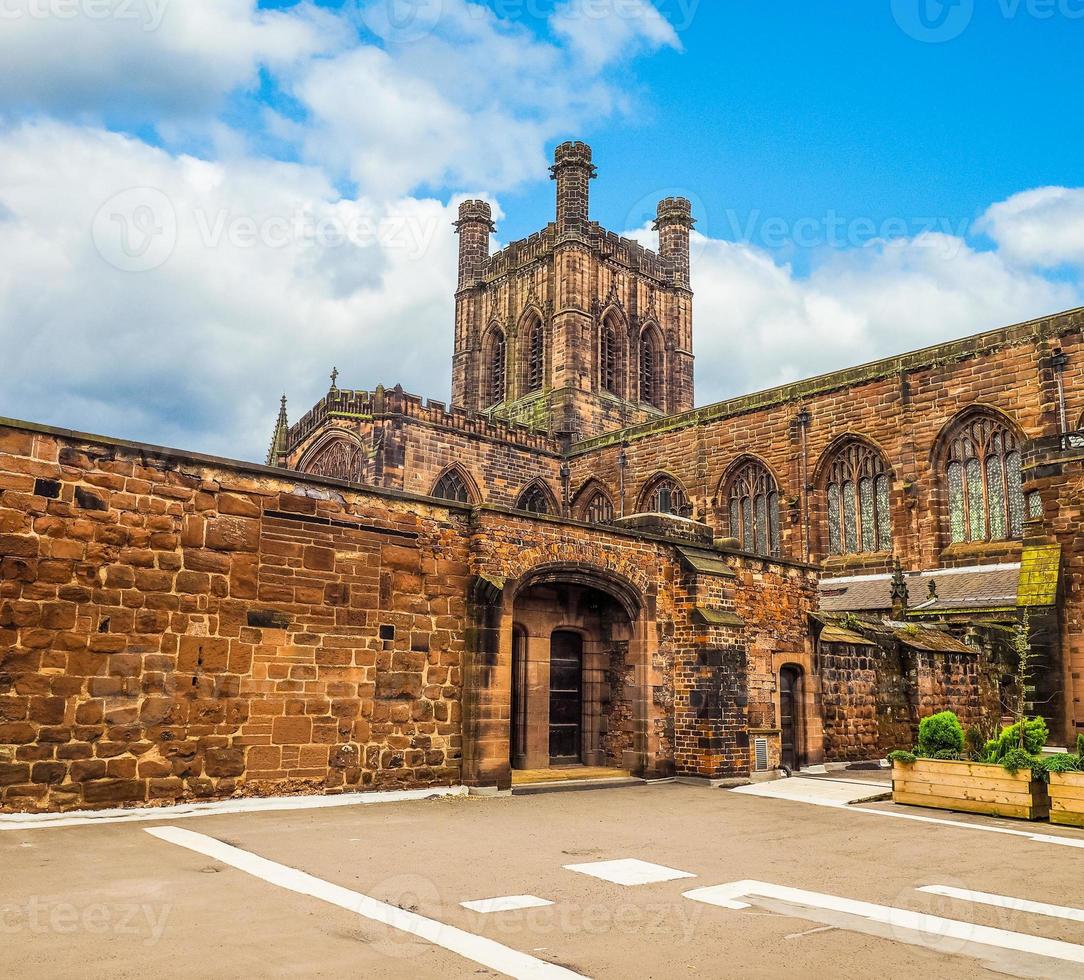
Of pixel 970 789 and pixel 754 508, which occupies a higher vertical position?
pixel 754 508

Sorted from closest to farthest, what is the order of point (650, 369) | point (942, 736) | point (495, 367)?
point (942, 736) < point (650, 369) < point (495, 367)

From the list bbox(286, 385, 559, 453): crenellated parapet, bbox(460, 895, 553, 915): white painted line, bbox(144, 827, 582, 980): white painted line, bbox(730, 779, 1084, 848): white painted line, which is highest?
bbox(286, 385, 559, 453): crenellated parapet

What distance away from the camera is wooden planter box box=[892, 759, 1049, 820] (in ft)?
38.2

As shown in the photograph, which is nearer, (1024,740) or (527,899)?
(527,899)

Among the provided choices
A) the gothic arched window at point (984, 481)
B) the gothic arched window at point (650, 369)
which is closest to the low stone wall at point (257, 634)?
the gothic arched window at point (984, 481)

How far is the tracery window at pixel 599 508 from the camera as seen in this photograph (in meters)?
35.2

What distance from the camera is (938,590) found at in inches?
955

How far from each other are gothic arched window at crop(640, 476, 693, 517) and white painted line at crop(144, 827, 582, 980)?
83.8 ft

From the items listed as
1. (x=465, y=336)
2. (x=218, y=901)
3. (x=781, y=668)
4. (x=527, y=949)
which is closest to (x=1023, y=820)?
(x=781, y=668)

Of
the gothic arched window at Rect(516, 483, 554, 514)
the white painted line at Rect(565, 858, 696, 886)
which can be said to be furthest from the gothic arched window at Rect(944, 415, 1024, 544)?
the white painted line at Rect(565, 858, 696, 886)

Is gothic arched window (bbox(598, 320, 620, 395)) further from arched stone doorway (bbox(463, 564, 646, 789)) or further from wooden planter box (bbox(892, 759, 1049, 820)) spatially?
wooden planter box (bbox(892, 759, 1049, 820))

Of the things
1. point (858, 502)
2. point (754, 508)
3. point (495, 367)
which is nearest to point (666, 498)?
point (754, 508)

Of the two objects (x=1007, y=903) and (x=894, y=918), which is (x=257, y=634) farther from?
(x=1007, y=903)

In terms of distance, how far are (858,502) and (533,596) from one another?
52.2ft
